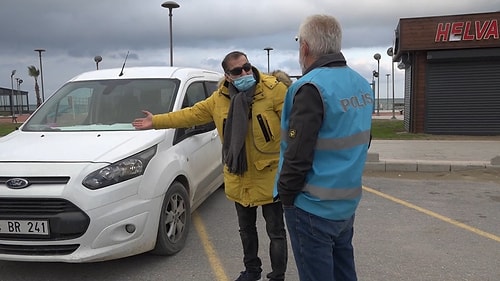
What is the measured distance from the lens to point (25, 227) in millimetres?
3498

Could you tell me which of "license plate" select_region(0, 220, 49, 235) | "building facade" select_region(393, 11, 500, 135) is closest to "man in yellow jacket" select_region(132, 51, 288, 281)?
"license plate" select_region(0, 220, 49, 235)

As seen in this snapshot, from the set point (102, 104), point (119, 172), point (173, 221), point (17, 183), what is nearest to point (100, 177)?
point (119, 172)

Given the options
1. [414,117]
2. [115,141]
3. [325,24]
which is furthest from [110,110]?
[414,117]

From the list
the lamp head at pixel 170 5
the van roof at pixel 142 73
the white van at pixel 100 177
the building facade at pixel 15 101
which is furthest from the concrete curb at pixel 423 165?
the building facade at pixel 15 101

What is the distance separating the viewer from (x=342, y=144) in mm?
2236

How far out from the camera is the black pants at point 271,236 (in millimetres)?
3453

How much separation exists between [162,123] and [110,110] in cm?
135

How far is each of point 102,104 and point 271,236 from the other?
2.59 metres

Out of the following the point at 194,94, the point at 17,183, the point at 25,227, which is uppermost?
the point at 194,94

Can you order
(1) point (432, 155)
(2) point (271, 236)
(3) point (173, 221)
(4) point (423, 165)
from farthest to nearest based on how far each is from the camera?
(1) point (432, 155), (4) point (423, 165), (3) point (173, 221), (2) point (271, 236)

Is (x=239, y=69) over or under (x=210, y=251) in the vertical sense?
over

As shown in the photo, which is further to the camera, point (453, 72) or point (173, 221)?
point (453, 72)

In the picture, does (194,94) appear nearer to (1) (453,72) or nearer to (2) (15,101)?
(1) (453,72)

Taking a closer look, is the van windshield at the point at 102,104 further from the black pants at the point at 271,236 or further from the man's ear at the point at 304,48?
the man's ear at the point at 304,48
